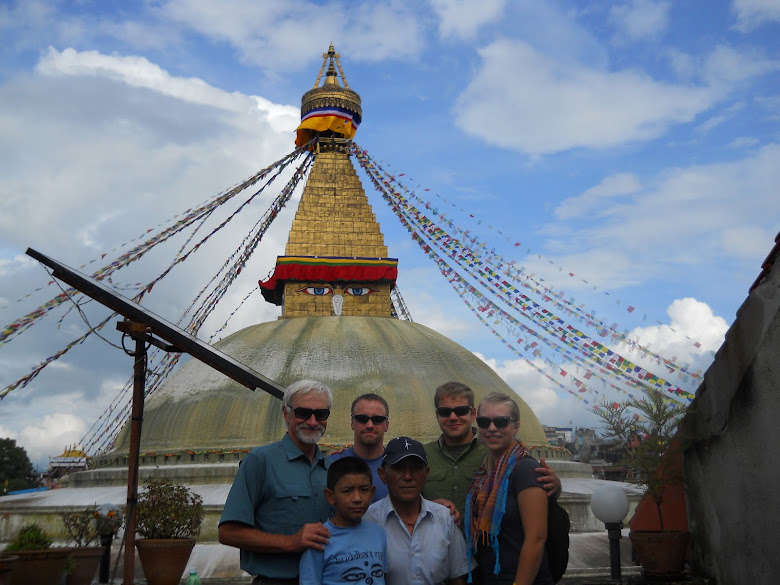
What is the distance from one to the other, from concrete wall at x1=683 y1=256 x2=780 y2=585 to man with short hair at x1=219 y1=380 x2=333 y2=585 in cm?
324

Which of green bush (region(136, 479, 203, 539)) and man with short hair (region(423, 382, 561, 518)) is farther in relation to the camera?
green bush (region(136, 479, 203, 539))

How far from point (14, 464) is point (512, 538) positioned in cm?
3821

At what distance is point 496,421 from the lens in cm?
325

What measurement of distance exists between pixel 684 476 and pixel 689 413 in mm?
801

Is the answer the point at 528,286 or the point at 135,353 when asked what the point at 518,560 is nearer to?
the point at 135,353

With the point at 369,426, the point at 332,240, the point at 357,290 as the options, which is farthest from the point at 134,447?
the point at 332,240

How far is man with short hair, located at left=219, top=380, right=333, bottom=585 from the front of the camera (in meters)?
2.95

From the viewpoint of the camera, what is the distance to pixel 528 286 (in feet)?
43.5

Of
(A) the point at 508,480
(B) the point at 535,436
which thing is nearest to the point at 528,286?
(B) the point at 535,436

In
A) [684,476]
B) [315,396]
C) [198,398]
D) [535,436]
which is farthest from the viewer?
[535,436]

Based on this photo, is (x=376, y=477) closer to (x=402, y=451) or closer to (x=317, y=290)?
(x=402, y=451)

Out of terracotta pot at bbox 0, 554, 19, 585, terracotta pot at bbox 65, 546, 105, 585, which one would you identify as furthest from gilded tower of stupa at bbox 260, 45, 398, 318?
terracotta pot at bbox 0, 554, 19, 585

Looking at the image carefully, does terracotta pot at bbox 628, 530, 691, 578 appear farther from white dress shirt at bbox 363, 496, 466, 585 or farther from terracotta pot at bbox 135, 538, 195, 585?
terracotta pot at bbox 135, 538, 195, 585

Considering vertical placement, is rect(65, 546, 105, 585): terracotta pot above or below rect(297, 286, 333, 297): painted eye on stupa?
below
